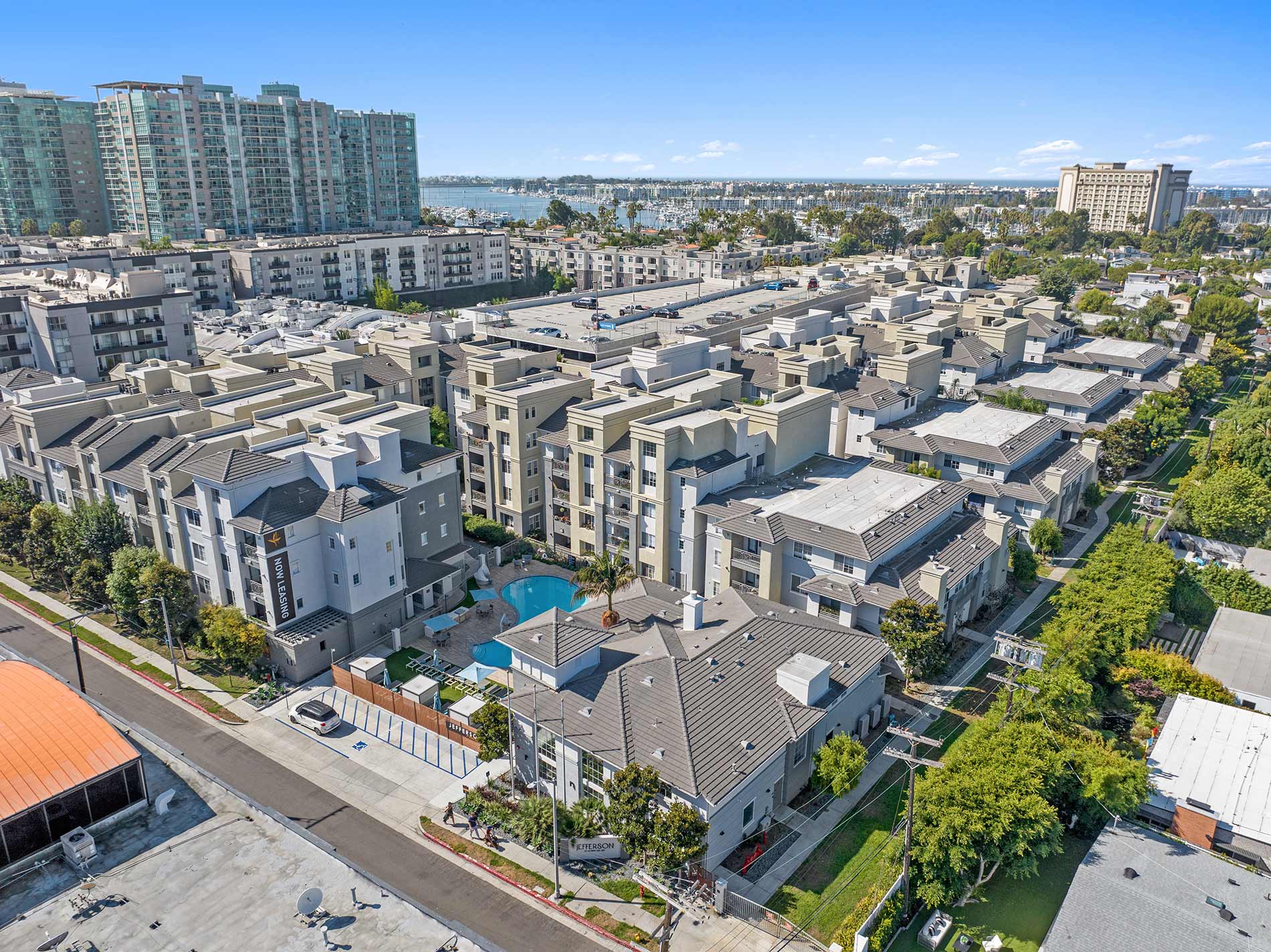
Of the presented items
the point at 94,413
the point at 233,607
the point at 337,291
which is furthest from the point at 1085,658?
the point at 337,291

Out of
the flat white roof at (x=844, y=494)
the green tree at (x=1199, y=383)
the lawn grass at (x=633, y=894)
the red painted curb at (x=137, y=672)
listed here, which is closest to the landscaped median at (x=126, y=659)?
the red painted curb at (x=137, y=672)

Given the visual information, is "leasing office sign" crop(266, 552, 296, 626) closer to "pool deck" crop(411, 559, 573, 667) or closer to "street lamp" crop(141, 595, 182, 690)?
"street lamp" crop(141, 595, 182, 690)

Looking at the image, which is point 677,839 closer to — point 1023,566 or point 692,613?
point 692,613

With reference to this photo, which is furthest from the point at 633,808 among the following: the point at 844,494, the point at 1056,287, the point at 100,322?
the point at 1056,287

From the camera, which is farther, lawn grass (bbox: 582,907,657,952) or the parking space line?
the parking space line

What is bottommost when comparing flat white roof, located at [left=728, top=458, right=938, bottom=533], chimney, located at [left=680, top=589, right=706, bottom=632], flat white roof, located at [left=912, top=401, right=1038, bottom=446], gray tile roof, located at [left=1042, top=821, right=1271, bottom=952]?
gray tile roof, located at [left=1042, top=821, right=1271, bottom=952]

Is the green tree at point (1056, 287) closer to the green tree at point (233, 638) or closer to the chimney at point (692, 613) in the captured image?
Result: the chimney at point (692, 613)

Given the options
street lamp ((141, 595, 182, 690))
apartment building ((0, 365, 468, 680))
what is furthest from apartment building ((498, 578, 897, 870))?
street lamp ((141, 595, 182, 690))
